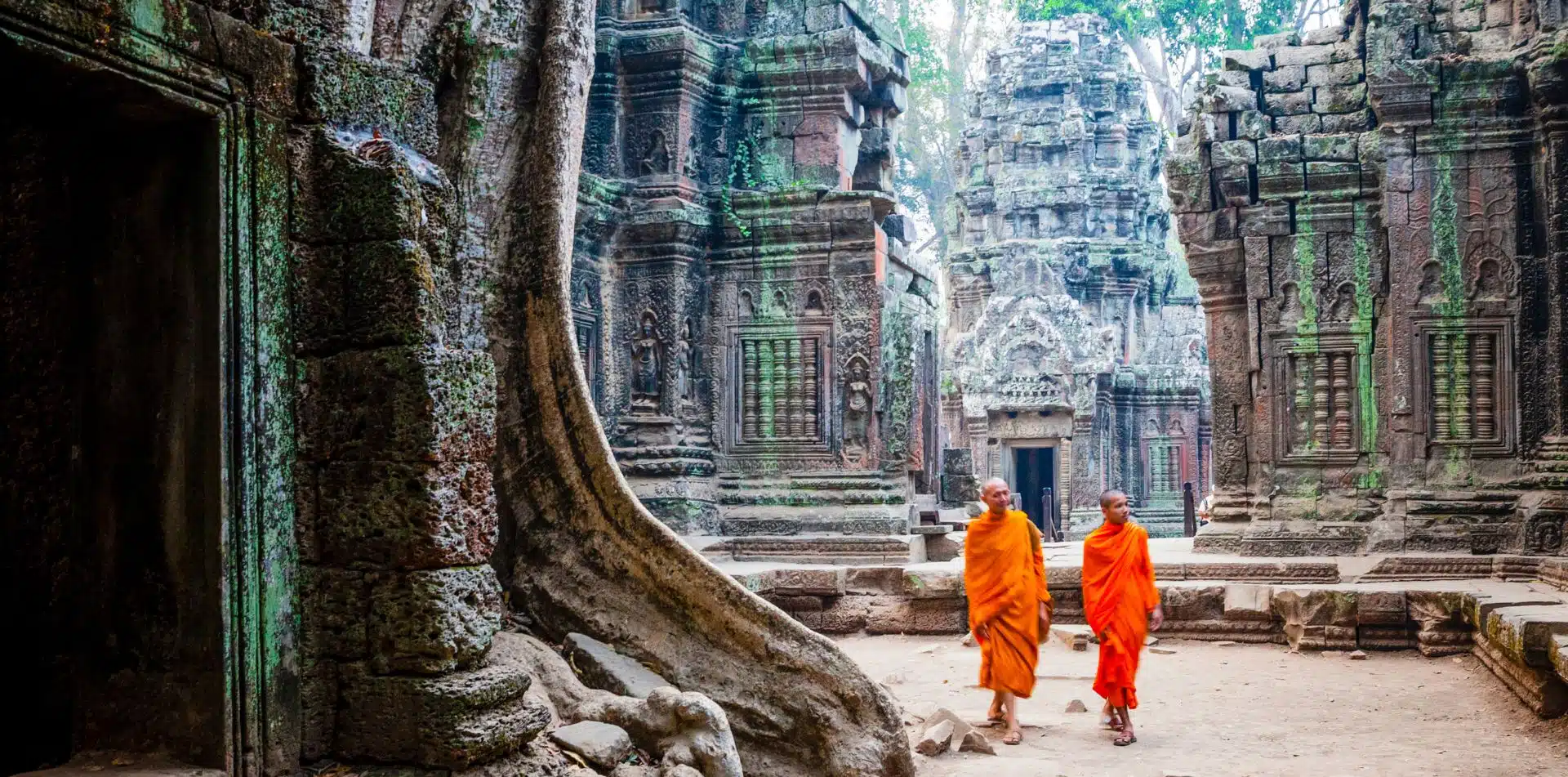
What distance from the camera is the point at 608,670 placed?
4.58 meters

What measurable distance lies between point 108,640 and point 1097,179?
19.2 meters

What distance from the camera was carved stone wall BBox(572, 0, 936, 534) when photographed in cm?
971

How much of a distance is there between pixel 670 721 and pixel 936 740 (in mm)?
1833

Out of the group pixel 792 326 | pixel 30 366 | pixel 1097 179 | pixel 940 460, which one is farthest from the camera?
pixel 1097 179

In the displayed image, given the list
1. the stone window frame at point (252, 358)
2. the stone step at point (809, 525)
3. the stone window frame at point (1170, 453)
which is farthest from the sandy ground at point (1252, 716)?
the stone window frame at point (1170, 453)

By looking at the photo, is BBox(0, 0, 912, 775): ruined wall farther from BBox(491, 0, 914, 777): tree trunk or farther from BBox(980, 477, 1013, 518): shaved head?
BBox(980, 477, 1013, 518): shaved head

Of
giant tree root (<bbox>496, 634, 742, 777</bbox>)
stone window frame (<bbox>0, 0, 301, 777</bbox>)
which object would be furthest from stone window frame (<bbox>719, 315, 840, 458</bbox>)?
stone window frame (<bbox>0, 0, 301, 777</bbox>)

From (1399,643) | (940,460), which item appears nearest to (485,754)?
(1399,643)

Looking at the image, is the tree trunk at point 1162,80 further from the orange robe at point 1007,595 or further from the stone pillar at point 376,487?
the stone pillar at point 376,487

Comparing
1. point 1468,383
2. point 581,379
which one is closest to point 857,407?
point 1468,383

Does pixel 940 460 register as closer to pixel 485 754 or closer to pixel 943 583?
pixel 943 583

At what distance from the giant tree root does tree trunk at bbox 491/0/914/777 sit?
0.42 m

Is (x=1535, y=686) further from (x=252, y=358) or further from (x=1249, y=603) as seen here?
(x=252, y=358)

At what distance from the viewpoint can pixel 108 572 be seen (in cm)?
330
